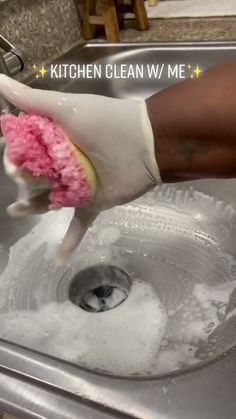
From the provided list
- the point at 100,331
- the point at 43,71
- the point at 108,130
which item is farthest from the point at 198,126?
the point at 43,71

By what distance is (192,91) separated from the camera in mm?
409

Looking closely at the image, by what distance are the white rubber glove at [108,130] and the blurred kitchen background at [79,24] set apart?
49cm

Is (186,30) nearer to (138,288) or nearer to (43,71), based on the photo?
(43,71)

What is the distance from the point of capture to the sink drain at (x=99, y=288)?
72cm

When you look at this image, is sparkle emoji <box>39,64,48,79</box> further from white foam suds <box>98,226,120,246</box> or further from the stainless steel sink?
white foam suds <box>98,226,120,246</box>

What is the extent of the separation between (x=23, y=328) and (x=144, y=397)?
11.4 inches

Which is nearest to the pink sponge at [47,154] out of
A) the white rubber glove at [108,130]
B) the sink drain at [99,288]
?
the white rubber glove at [108,130]

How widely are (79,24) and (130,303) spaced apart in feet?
2.08

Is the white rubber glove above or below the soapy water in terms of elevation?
above

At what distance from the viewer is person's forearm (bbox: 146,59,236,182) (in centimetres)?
39

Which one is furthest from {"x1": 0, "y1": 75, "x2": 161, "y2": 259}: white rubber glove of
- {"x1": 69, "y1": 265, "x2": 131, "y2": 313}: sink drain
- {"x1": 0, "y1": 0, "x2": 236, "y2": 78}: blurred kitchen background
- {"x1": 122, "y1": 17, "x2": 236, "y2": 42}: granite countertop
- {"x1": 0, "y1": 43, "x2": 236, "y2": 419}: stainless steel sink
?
{"x1": 122, "y1": 17, "x2": 236, "y2": 42}: granite countertop

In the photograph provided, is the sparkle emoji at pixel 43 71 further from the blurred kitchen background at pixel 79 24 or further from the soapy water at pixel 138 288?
the soapy water at pixel 138 288

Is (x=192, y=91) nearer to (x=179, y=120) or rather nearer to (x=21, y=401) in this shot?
(x=179, y=120)

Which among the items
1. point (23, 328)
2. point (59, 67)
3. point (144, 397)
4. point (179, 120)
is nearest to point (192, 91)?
point (179, 120)
